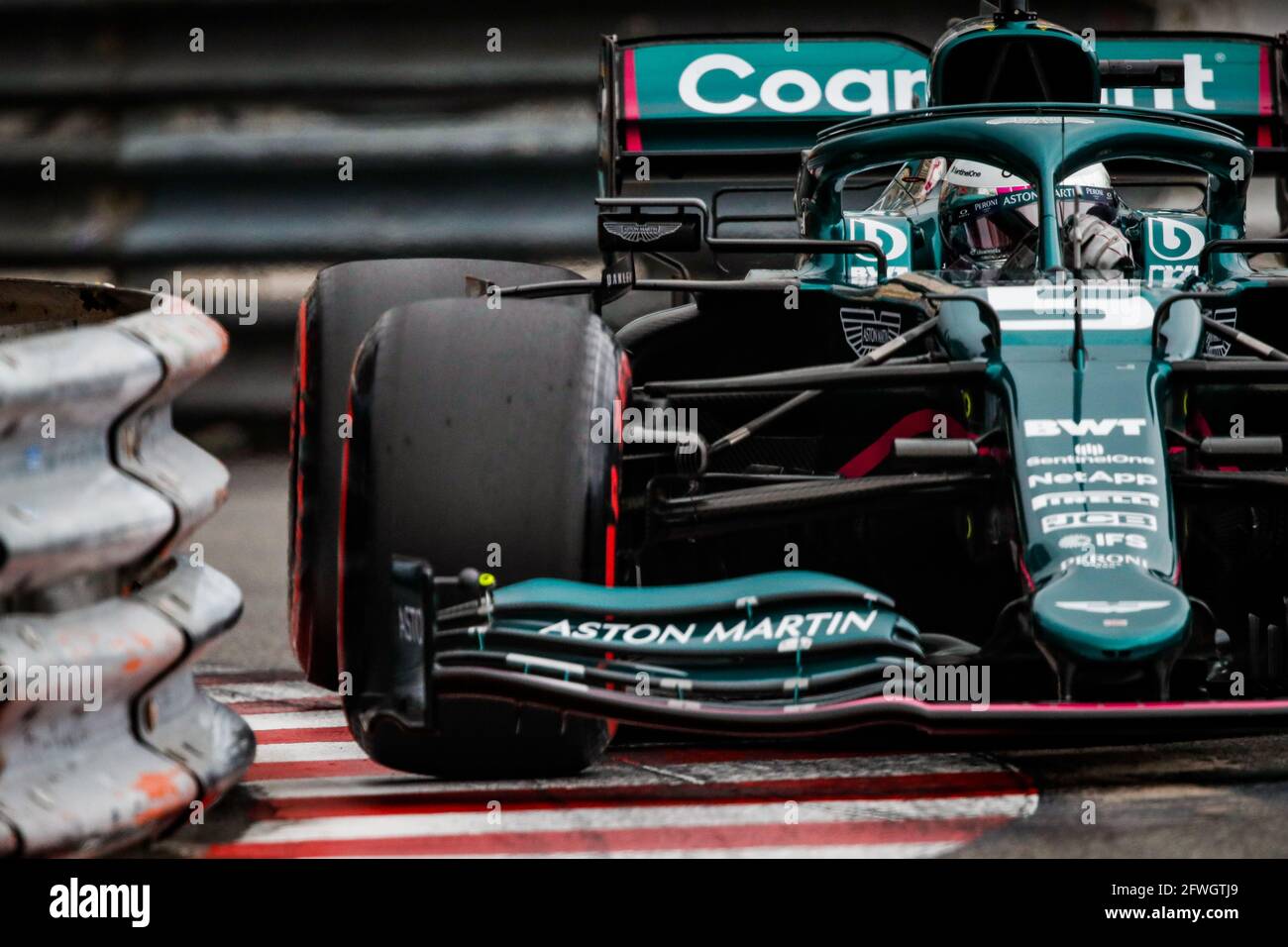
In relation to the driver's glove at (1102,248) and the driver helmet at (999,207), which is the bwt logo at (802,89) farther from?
the driver's glove at (1102,248)

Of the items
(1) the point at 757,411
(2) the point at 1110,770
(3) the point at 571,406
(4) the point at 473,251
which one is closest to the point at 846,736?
(2) the point at 1110,770

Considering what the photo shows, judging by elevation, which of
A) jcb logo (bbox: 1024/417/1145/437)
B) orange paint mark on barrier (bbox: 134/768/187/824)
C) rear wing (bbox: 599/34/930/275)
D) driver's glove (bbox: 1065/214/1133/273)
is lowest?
orange paint mark on barrier (bbox: 134/768/187/824)

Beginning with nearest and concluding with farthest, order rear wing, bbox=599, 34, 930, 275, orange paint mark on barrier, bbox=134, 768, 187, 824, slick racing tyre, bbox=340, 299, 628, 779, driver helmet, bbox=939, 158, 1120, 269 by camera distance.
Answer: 1. orange paint mark on barrier, bbox=134, 768, 187, 824
2. slick racing tyre, bbox=340, 299, 628, 779
3. driver helmet, bbox=939, 158, 1120, 269
4. rear wing, bbox=599, 34, 930, 275

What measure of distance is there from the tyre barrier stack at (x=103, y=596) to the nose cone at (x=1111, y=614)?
3.90ft

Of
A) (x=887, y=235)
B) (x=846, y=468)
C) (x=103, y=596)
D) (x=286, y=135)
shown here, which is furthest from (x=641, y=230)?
(x=286, y=135)

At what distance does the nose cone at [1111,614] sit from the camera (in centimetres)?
276

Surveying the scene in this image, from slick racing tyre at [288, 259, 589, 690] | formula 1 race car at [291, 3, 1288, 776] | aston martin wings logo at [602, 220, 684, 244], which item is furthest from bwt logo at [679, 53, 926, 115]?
aston martin wings logo at [602, 220, 684, 244]

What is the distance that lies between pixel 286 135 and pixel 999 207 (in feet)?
10.8

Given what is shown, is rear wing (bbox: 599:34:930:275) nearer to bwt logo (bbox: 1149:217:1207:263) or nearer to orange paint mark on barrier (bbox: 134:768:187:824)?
bwt logo (bbox: 1149:217:1207:263)

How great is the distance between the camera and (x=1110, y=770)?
307cm

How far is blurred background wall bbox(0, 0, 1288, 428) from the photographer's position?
6.73 metres

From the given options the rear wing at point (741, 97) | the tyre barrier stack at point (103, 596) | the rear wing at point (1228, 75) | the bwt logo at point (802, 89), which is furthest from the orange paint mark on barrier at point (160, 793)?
the rear wing at point (1228, 75)

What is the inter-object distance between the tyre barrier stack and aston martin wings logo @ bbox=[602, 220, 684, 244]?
992mm
